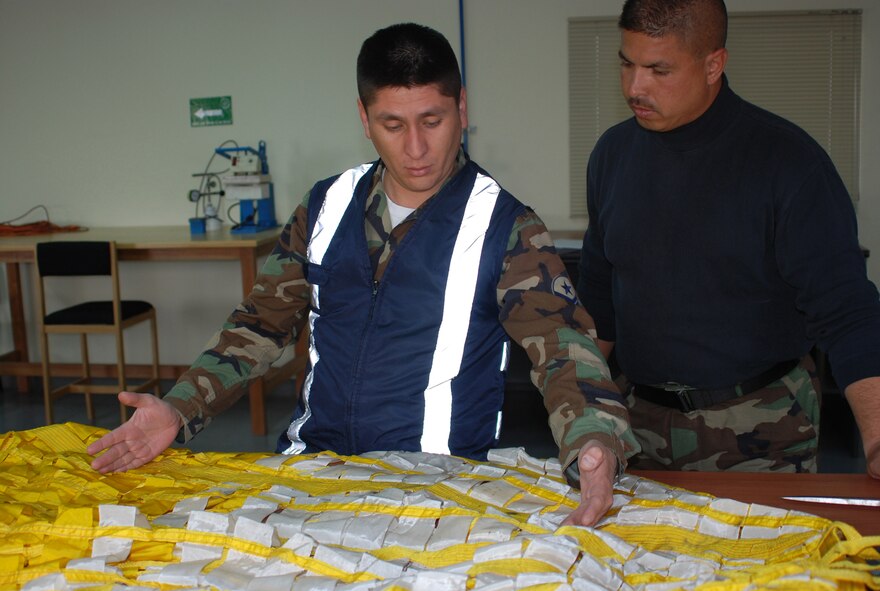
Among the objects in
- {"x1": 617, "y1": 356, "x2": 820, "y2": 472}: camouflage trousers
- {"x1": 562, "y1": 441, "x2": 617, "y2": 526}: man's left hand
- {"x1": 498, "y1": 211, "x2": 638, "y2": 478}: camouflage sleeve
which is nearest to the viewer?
{"x1": 562, "y1": 441, "x2": 617, "y2": 526}: man's left hand

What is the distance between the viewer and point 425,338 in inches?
57.5

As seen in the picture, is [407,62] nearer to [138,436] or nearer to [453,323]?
[453,323]

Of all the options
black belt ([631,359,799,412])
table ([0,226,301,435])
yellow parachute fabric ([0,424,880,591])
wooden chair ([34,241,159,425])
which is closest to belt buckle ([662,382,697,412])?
black belt ([631,359,799,412])

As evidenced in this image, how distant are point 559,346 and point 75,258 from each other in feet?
11.1

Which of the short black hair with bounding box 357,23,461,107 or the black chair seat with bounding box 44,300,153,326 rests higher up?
the short black hair with bounding box 357,23,461,107

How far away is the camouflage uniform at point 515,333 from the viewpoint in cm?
129

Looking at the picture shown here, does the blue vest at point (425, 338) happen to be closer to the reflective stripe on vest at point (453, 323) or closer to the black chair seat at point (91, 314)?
the reflective stripe on vest at point (453, 323)

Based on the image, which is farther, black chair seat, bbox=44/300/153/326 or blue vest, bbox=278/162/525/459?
black chair seat, bbox=44/300/153/326

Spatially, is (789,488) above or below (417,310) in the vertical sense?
below

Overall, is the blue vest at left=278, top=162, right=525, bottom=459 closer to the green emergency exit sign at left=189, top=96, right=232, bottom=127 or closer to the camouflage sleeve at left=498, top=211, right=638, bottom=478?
the camouflage sleeve at left=498, top=211, right=638, bottom=478

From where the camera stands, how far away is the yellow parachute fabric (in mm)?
964

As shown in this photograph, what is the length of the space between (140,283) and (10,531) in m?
4.45

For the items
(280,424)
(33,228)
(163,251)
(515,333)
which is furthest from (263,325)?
(33,228)

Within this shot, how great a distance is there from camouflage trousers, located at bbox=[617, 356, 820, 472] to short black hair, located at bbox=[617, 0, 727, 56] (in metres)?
0.67
